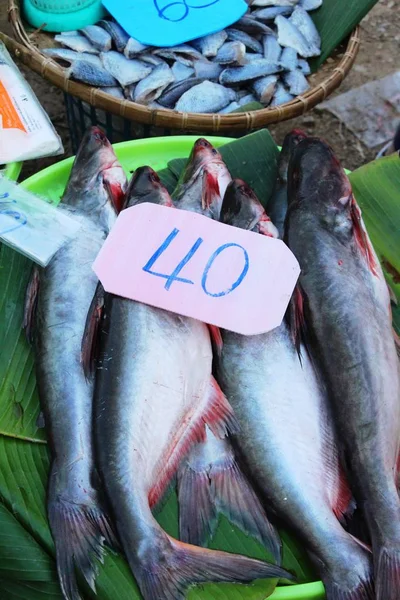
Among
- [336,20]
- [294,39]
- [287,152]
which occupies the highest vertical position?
[336,20]

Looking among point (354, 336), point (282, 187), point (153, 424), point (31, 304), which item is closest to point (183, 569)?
point (153, 424)

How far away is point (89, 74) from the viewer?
280 cm

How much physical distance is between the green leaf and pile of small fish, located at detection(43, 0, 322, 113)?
0.15 ft

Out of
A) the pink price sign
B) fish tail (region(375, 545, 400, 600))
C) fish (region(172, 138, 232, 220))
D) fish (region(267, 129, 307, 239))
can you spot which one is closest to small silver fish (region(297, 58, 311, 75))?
fish (region(267, 129, 307, 239))

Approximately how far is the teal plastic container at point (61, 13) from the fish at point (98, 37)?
0.23 ft

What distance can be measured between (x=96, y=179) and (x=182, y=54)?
1.17 metres

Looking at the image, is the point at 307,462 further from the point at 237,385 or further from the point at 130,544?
the point at 130,544

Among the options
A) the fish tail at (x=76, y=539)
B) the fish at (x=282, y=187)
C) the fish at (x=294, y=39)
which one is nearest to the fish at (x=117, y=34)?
the fish at (x=294, y=39)

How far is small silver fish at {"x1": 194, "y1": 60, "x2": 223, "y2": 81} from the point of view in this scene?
3.01m

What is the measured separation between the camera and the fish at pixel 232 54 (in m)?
3.04

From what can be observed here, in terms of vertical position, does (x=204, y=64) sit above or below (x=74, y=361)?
above

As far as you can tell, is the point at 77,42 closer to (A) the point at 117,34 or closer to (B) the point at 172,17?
(A) the point at 117,34

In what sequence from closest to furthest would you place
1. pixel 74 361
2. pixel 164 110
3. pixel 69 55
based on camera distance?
1. pixel 74 361
2. pixel 164 110
3. pixel 69 55

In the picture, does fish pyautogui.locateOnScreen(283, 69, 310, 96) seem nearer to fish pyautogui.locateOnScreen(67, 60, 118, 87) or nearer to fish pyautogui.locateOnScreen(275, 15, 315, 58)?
fish pyautogui.locateOnScreen(275, 15, 315, 58)
